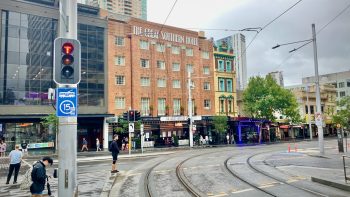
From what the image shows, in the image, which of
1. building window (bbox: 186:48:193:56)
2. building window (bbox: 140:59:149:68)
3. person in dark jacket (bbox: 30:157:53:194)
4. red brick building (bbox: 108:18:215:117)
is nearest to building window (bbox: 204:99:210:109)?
red brick building (bbox: 108:18:215:117)

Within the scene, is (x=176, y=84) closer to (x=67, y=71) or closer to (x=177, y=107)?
(x=177, y=107)

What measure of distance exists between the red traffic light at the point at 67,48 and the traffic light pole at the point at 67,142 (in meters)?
0.23

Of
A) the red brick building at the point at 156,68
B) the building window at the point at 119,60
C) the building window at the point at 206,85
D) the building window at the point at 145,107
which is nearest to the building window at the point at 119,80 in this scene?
the red brick building at the point at 156,68

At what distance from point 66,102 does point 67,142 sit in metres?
0.90

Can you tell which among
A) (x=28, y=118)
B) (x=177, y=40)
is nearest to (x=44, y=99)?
(x=28, y=118)

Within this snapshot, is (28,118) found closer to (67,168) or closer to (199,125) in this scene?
(199,125)

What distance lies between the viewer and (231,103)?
55188mm

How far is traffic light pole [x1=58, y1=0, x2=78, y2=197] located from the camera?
6.77 metres

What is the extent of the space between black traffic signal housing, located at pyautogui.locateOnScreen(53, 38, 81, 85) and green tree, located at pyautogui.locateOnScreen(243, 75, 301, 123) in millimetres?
48445

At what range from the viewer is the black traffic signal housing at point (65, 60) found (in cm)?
703

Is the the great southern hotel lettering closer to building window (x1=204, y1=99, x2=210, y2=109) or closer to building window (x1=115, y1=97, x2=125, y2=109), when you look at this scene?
building window (x1=204, y1=99, x2=210, y2=109)

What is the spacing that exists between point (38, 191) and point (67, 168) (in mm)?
1757

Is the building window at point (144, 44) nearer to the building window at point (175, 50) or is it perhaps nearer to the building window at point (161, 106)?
Answer: the building window at point (175, 50)

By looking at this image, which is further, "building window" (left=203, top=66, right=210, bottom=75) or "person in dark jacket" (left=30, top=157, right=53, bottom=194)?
"building window" (left=203, top=66, right=210, bottom=75)
